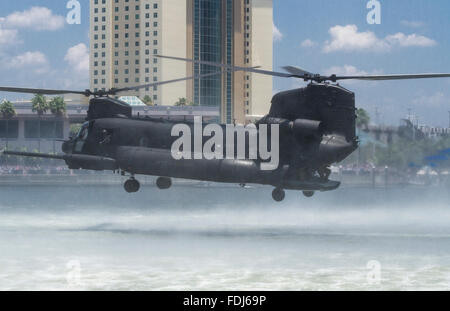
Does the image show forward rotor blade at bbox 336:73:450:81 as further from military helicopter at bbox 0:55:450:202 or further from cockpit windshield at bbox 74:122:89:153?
cockpit windshield at bbox 74:122:89:153

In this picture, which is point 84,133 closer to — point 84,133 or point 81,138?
point 84,133

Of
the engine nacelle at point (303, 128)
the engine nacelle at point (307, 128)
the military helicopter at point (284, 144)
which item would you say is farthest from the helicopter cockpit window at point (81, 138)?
the engine nacelle at point (307, 128)

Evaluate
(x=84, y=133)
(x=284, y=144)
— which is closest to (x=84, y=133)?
(x=84, y=133)

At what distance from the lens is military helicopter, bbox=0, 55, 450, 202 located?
37.6m

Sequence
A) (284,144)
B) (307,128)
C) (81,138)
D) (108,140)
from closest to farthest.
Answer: (307,128)
(284,144)
(108,140)
(81,138)

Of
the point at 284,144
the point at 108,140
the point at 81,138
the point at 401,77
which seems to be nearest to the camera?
the point at 401,77

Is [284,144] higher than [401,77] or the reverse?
the reverse

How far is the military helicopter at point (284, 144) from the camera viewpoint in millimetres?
37594

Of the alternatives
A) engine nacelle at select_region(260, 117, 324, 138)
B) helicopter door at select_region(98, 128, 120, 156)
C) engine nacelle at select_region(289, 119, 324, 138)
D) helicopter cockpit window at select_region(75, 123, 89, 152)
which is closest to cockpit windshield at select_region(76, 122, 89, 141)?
helicopter cockpit window at select_region(75, 123, 89, 152)

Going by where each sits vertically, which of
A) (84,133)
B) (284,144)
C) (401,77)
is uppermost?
(401,77)

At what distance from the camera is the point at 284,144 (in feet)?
125

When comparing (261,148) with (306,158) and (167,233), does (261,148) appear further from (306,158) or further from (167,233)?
(167,233)

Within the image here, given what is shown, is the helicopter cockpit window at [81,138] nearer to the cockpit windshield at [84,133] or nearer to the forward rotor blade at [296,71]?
the cockpit windshield at [84,133]
